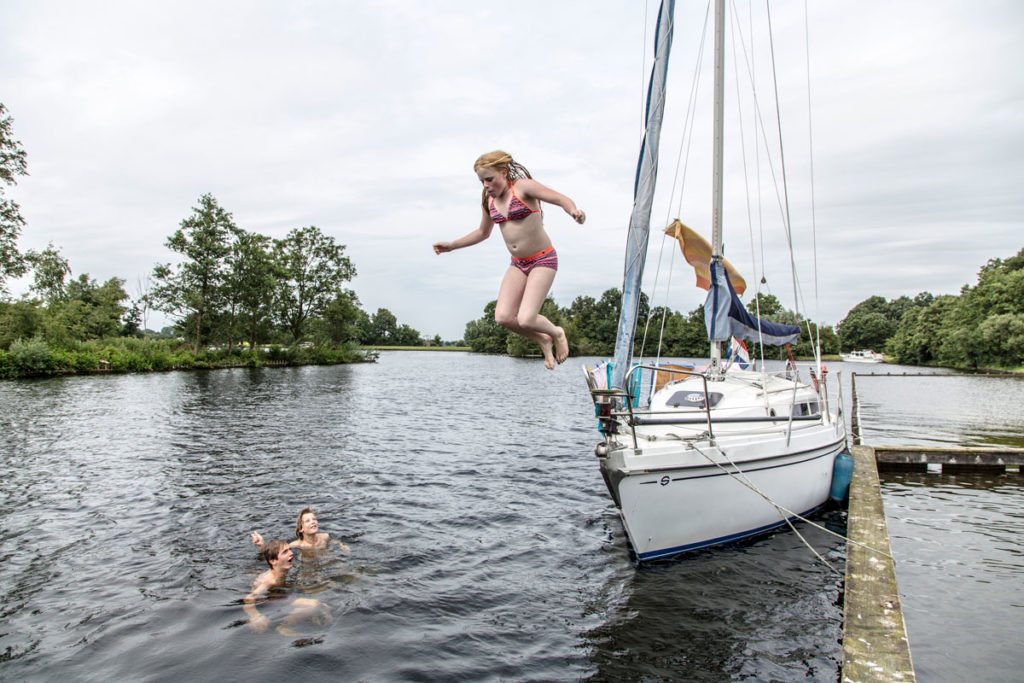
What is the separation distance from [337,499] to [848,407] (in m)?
33.5

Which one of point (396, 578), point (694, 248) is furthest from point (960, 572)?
point (396, 578)

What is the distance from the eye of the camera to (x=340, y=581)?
9.07 meters

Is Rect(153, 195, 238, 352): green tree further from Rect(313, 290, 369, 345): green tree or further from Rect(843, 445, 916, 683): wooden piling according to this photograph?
A: Rect(843, 445, 916, 683): wooden piling

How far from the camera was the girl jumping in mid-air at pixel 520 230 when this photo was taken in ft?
14.0

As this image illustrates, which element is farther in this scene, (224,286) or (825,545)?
(224,286)

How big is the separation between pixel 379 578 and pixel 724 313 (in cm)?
809

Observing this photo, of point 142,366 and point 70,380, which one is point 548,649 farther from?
point 142,366

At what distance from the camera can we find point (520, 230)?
440 cm

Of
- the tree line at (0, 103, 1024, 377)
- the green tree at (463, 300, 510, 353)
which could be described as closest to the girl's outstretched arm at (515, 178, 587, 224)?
the tree line at (0, 103, 1024, 377)

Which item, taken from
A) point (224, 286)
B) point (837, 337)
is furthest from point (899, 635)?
point (837, 337)

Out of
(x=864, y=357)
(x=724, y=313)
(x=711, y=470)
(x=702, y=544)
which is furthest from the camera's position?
(x=864, y=357)

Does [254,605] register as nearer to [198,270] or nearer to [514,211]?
[514,211]

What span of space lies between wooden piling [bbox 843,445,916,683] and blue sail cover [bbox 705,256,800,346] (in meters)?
4.37

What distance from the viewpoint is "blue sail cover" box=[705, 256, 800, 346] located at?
1198 cm
